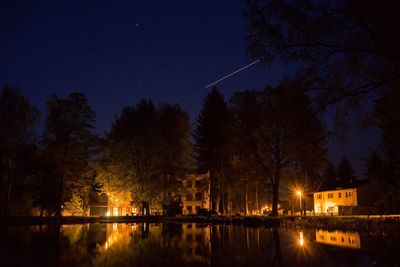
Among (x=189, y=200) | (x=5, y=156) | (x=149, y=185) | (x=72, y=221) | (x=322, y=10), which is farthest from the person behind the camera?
(x=189, y=200)

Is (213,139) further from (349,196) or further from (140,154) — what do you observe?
(349,196)

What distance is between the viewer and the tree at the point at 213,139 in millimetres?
57088

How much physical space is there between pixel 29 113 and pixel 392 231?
122ft

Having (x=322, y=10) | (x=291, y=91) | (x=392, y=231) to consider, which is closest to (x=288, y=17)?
(x=322, y=10)

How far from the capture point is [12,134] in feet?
137

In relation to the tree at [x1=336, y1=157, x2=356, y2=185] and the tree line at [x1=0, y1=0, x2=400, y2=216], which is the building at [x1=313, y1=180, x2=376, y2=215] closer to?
the tree line at [x1=0, y1=0, x2=400, y2=216]

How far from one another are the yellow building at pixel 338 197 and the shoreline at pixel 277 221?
20.5m

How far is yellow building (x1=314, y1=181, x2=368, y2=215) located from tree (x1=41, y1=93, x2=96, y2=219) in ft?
105

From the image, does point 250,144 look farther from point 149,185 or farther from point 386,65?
point 386,65

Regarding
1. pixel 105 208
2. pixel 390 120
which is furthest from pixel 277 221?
pixel 105 208

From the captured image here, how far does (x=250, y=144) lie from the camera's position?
137 ft

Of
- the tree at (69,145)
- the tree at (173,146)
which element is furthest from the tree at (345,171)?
the tree at (69,145)

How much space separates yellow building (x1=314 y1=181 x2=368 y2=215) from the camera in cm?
5994

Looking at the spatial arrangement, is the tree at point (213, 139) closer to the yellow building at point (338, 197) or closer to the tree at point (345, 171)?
the yellow building at point (338, 197)
